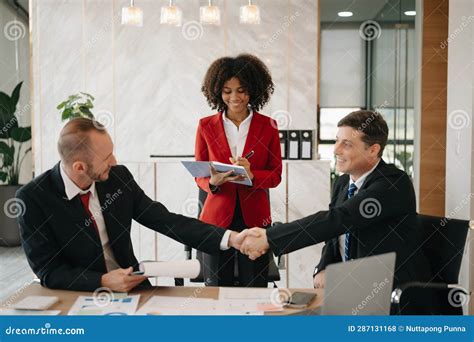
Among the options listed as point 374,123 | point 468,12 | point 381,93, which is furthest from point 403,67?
point 374,123

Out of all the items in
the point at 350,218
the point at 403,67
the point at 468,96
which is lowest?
the point at 350,218

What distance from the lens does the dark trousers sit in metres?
2.83

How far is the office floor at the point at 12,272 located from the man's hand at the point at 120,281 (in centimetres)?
230

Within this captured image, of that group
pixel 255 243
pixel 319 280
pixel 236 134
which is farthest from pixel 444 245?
pixel 236 134

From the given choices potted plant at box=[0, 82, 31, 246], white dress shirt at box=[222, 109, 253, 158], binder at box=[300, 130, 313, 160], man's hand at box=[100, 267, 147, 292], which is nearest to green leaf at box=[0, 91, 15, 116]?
potted plant at box=[0, 82, 31, 246]

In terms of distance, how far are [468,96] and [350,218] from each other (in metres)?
1.36

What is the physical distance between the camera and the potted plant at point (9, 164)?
6051 millimetres

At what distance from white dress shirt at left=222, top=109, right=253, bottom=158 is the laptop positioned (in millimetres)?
1489

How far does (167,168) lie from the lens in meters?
4.50

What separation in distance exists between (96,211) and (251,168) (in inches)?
42.5

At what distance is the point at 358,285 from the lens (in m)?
1.58

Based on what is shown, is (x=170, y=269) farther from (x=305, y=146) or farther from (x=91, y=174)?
(x=305, y=146)
